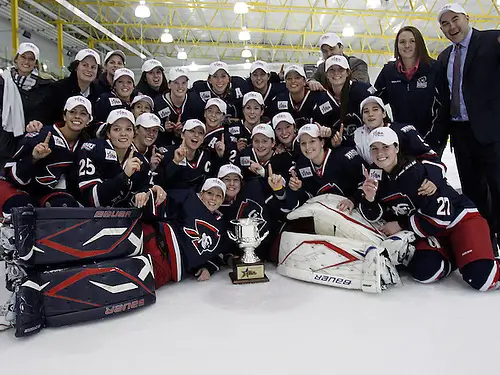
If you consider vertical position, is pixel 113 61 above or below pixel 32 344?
above

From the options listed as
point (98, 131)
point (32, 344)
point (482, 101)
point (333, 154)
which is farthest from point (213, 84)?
point (32, 344)

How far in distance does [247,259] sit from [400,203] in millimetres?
1038

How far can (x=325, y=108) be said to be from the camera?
339 centimetres

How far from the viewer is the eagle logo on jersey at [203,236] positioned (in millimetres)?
2502

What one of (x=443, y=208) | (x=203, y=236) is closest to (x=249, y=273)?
(x=203, y=236)

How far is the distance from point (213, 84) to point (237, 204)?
145 centimetres

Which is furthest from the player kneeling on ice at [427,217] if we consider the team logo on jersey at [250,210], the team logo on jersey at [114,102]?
the team logo on jersey at [114,102]

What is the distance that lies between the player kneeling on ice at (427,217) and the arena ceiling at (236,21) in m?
6.31

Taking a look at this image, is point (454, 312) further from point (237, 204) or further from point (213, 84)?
point (213, 84)

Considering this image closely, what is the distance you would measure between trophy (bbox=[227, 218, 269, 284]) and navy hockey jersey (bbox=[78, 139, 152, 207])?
2.14ft

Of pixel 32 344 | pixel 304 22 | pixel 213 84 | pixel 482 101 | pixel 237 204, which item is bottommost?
pixel 32 344

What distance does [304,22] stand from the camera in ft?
42.9

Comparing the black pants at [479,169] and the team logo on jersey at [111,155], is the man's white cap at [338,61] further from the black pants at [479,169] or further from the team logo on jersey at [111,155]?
the team logo on jersey at [111,155]

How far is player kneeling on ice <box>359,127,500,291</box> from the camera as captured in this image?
233 centimetres
